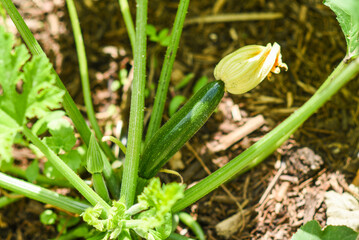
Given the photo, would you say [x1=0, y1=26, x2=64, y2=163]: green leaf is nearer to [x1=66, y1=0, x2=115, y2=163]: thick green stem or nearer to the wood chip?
[x1=66, y1=0, x2=115, y2=163]: thick green stem

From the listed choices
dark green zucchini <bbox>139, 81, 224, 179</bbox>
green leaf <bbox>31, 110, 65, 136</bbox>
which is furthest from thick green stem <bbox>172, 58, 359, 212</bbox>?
green leaf <bbox>31, 110, 65, 136</bbox>

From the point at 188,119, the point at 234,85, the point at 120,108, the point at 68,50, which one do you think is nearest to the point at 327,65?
the point at 234,85

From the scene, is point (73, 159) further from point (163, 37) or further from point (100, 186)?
point (163, 37)

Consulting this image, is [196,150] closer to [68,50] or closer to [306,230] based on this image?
[306,230]

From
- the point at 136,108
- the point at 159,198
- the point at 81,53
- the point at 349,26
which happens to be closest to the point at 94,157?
the point at 136,108

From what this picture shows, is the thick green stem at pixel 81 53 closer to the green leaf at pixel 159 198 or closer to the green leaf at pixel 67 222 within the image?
the green leaf at pixel 67 222

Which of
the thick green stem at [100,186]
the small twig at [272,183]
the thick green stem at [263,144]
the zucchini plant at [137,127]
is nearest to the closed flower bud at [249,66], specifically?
the zucchini plant at [137,127]
